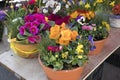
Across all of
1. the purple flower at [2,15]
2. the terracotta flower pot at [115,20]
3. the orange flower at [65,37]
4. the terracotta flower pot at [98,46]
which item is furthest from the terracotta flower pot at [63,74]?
the terracotta flower pot at [115,20]

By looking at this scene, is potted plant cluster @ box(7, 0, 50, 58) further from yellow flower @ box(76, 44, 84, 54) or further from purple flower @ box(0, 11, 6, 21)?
yellow flower @ box(76, 44, 84, 54)

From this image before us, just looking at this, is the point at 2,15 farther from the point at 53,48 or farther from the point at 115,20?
the point at 115,20

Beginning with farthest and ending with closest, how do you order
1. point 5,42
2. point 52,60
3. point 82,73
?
1. point 5,42
2. point 82,73
3. point 52,60

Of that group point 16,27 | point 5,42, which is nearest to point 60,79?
point 16,27

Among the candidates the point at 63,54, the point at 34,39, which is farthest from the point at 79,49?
the point at 34,39

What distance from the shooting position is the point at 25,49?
0.96 metres

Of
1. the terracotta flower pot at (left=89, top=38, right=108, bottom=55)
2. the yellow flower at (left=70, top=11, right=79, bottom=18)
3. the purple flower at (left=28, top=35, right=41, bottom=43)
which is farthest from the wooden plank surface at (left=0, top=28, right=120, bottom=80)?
the yellow flower at (left=70, top=11, right=79, bottom=18)

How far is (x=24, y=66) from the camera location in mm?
965

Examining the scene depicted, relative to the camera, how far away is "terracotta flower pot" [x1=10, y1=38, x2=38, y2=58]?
0.95m

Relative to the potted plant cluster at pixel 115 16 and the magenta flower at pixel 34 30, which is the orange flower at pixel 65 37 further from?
the potted plant cluster at pixel 115 16

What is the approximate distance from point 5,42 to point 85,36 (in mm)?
497

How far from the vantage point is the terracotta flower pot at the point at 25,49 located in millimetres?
949

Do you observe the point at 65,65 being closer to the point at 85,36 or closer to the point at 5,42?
the point at 85,36

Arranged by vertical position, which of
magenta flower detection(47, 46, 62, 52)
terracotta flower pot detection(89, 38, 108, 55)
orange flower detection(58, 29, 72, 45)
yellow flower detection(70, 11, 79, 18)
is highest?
yellow flower detection(70, 11, 79, 18)
